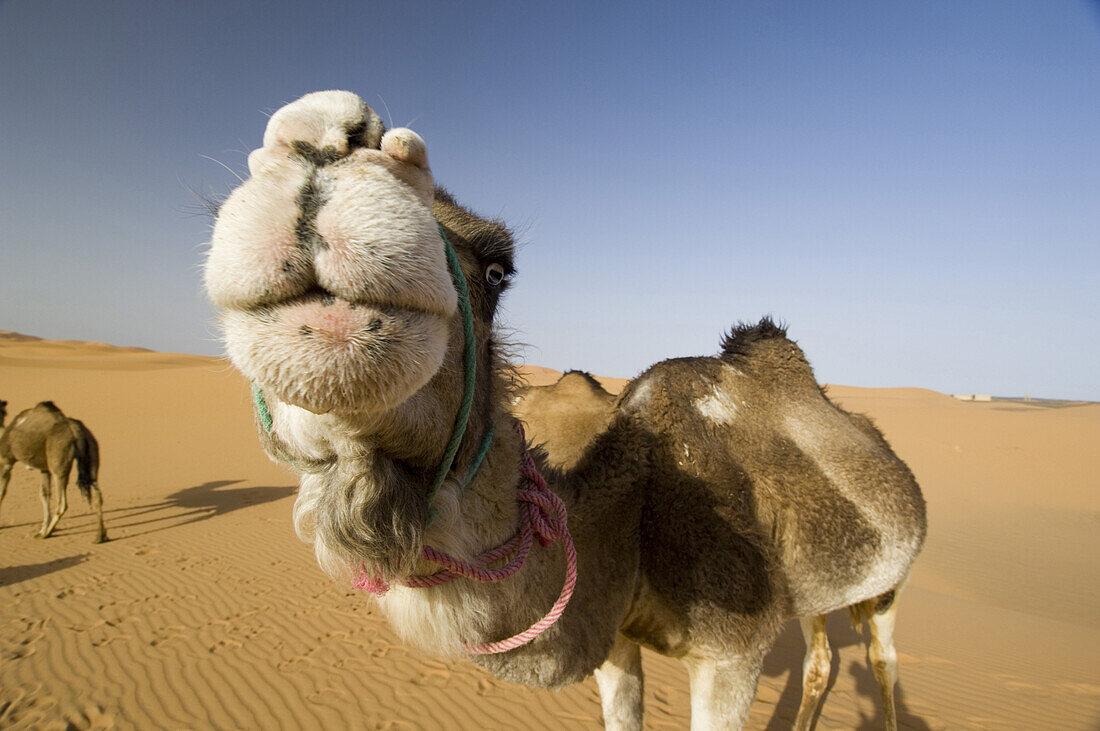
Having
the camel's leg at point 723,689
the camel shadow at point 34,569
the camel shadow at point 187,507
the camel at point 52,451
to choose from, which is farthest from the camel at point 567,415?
the camel shadow at point 187,507

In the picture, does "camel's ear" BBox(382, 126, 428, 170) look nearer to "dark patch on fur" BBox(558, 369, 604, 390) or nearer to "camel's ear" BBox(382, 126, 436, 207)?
"camel's ear" BBox(382, 126, 436, 207)

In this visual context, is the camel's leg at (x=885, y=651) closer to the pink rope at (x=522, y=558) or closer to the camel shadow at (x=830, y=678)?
the camel shadow at (x=830, y=678)

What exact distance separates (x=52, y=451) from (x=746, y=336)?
11124 millimetres

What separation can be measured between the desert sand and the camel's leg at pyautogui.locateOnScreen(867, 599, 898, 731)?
92 cm

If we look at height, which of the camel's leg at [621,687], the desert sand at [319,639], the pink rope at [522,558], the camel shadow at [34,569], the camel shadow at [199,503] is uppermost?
the pink rope at [522,558]

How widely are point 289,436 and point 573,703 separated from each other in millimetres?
4917

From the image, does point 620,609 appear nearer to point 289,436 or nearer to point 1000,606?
point 289,436

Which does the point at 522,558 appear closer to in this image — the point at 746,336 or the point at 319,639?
the point at 746,336

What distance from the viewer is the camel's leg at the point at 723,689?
2480mm

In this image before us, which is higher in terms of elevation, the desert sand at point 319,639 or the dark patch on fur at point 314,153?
the dark patch on fur at point 314,153

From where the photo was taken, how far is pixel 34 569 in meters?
7.75

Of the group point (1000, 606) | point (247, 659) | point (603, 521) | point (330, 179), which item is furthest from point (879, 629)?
Result: point (1000, 606)

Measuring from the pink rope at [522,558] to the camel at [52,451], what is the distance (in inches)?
409

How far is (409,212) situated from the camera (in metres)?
1.09
